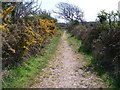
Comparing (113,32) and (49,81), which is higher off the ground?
(113,32)

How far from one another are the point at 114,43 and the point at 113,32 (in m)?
0.80

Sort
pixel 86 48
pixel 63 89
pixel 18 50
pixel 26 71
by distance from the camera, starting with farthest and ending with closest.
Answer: pixel 86 48
pixel 18 50
pixel 26 71
pixel 63 89

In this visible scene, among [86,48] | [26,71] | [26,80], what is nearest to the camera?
[26,80]

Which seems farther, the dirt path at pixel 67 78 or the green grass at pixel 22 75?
the dirt path at pixel 67 78

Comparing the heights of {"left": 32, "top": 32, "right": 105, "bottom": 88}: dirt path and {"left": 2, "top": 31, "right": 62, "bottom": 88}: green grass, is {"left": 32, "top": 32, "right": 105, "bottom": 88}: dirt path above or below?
below

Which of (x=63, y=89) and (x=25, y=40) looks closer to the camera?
(x=63, y=89)

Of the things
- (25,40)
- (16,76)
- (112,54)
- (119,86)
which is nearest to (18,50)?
(25,40)

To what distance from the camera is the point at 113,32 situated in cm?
1238

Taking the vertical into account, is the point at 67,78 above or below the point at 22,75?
below

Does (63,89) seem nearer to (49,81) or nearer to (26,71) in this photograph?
(49,81)

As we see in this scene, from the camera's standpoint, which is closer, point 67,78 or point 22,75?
point 22,75

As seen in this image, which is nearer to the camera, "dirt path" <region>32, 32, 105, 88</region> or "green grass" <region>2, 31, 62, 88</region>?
"green grass" <region>2, 31, 62, 88</region>

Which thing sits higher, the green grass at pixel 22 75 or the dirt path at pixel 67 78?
the green grass at pixel 22 75

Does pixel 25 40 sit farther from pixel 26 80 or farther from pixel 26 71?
pixel 26 80
